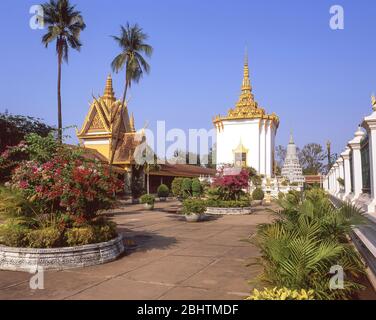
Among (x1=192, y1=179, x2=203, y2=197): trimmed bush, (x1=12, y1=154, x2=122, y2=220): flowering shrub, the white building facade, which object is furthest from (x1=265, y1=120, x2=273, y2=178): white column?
(x1=12, y1=154, x2=122, y2=220): flowering shrub

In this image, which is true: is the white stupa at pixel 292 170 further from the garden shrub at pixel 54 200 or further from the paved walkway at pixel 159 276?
the garden shrub at pixel 54 200

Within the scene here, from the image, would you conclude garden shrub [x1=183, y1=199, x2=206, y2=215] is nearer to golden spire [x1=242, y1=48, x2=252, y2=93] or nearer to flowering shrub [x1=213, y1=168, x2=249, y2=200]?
flowering shrub [x1=213, y1=168, x2=249, y2=200]

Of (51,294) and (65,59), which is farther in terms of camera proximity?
(65,59)

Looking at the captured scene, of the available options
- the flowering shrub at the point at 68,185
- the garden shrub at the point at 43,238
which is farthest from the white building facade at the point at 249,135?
the garden shrub at the point at 43,238

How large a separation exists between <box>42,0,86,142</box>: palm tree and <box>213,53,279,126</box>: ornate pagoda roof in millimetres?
23006

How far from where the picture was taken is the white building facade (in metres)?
41.0

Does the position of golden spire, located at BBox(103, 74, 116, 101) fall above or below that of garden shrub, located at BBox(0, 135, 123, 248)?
above

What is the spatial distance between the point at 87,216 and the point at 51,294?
272cm

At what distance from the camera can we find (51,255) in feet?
21.3

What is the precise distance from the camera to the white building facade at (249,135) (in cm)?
4103

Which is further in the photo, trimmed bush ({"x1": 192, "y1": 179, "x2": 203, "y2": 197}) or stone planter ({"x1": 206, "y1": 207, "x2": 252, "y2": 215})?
trimmed bush ({"x1": 192, "y1": 179, "x2": 203, "y2": 197})

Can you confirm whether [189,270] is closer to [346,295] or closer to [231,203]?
[346,295]

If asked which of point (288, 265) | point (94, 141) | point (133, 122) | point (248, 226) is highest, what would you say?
point (133, 122)

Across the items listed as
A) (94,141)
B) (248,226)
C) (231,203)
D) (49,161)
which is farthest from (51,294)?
(94,141)
